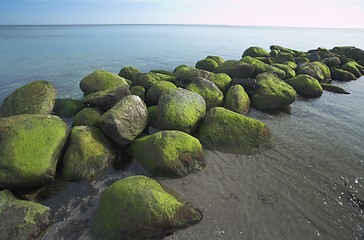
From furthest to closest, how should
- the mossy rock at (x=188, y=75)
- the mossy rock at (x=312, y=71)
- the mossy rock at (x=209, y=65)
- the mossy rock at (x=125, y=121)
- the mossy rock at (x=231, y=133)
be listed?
the mossy rock at (x=312, y=71) → the mossy rock at (x=209, y=65) → the mossy rock at (x=188, y=75) → the mossy rock at (x=231, y=133) → the mossy rock at (x=125, y=121)

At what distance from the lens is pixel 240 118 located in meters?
10.1

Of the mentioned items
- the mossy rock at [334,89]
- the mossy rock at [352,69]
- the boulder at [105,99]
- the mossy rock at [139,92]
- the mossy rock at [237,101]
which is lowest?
the mossy rock at [334,89]

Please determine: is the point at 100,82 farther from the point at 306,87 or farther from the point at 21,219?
the point at 306,87

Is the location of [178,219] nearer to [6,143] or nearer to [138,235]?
[138,235]

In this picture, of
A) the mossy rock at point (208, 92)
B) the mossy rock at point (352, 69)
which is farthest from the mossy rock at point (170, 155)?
→ the mossy rock at point (352, 69)

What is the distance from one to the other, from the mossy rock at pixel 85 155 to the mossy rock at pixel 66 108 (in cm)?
363

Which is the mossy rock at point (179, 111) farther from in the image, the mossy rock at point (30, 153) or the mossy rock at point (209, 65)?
the mossy rock at point (209, 65)

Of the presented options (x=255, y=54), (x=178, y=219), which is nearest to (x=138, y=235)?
(x=178, y=219)

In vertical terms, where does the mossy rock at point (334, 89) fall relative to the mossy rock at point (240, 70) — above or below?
below

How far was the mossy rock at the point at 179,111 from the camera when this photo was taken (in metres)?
9.62

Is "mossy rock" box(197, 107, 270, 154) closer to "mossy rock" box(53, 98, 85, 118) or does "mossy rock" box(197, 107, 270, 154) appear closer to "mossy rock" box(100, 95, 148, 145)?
"mossy rock" box(100, 95, 148, 145)

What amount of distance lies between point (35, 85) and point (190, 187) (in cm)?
843

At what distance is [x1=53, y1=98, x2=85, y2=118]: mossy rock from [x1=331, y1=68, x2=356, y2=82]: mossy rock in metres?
20.5

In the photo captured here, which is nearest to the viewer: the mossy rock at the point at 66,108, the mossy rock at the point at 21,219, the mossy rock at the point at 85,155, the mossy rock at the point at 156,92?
the mossy rock at the point at 21,219
